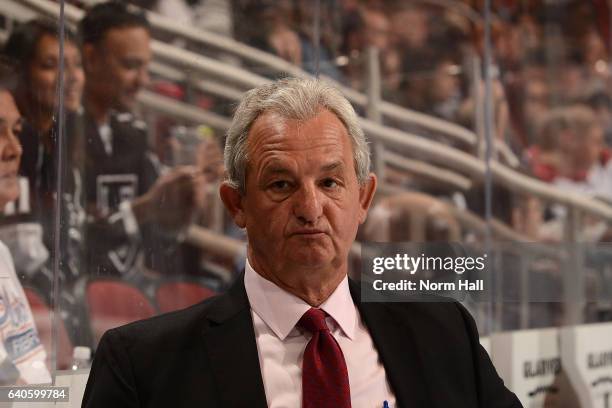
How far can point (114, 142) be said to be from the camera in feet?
6.54

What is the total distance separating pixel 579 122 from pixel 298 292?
392cm

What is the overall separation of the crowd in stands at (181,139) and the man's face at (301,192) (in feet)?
1.50

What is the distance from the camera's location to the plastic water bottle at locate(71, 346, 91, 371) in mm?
1699

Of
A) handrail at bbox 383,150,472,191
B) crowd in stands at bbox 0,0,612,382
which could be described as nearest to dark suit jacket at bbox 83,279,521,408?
crowd in stands at bbox 0,0,612,382

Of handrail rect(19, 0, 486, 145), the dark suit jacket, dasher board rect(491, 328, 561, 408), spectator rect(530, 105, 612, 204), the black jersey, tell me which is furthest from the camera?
spectator rect(530, 105, 612, 204)

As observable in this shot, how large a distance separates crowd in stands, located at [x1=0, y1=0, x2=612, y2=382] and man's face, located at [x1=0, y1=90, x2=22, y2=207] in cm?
1

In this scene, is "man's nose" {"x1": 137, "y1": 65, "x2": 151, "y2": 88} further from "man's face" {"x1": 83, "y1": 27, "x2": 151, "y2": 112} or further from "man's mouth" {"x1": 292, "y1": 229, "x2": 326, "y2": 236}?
"man's mouth" {"x1": 292, "y1": 229, "x2": 326, "y2": 236}

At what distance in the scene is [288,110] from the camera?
4.19ft


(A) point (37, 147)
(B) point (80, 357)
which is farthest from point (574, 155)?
(A) point (37, 147)

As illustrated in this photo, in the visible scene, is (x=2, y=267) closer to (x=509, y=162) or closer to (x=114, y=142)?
(x=114, y=142)

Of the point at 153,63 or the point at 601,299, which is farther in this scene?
the point at 153,63

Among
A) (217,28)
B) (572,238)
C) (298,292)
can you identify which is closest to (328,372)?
(298,292)

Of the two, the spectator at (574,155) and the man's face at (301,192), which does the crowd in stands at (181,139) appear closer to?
the spectator at (574,155)

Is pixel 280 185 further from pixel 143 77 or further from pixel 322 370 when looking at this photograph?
pixel 143 77
